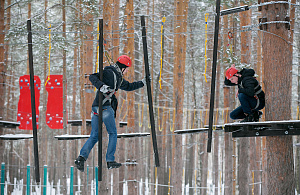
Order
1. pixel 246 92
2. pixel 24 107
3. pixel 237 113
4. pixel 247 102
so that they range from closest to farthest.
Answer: pixel 246 92 → pixel 247 102 → pixel 237 113 → pixel 24 107

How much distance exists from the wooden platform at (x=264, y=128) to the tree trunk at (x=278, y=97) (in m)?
0.74

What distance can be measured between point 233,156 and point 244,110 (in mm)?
5691

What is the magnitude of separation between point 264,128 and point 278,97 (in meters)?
1.01

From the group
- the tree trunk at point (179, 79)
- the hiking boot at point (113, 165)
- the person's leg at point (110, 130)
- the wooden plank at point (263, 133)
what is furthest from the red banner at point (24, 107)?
the wooden plank at point (263, 133)

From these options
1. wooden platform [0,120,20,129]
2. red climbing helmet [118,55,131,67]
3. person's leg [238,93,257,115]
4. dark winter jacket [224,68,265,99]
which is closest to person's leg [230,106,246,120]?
person's leg [238,93,257,115]

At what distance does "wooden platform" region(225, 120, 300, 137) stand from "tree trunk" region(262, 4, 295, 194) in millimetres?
739

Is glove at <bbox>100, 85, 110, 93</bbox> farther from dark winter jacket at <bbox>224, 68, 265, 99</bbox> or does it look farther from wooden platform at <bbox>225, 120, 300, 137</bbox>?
dark winter jacket at <bbox>224, 68, 265, 99</bbox>

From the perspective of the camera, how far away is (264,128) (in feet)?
21.0

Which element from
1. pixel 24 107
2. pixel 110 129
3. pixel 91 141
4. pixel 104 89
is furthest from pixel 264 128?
pixel 24 107

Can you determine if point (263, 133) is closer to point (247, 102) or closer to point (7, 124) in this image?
point (247, 102)

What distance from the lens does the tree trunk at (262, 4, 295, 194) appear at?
6996mm

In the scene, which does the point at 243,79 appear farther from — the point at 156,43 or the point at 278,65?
the point at 156,43

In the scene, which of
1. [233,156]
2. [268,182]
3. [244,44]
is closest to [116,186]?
[233,156]

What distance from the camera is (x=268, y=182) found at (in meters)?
7.16
